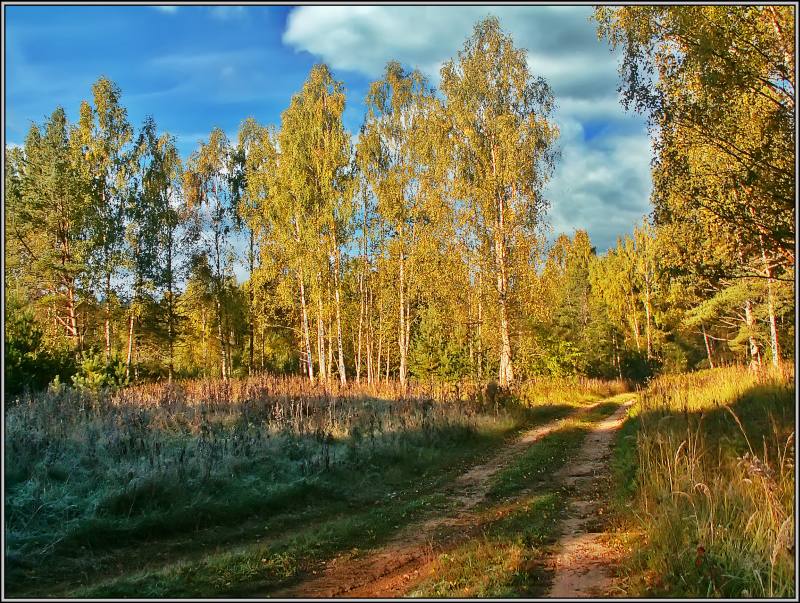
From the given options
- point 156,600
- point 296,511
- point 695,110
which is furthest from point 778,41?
point 156,600

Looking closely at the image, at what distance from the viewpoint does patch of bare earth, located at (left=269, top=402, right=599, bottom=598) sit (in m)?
4.67

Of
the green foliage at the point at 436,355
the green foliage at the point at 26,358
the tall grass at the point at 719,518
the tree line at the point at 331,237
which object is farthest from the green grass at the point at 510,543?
the green foliage at the point at 436,355

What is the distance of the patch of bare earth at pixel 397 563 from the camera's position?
4.67 meters

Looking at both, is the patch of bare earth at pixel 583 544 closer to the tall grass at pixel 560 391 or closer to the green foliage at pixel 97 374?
the tall grass at pixel 560 391

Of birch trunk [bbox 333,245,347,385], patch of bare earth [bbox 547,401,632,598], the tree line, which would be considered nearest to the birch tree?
the tree line

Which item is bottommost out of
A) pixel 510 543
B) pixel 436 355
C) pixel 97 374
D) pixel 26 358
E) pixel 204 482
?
pixel 510 543

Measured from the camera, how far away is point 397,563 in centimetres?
533

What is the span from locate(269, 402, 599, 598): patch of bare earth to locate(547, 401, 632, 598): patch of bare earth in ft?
3.74

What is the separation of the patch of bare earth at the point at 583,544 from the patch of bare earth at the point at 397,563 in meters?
1.14

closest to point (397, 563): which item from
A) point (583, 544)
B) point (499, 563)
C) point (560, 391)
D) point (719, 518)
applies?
point (499, 563)

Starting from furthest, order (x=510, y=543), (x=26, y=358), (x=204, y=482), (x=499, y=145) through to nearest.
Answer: (x=499, y=145), (x=26, y=358), (x=204, y=482), (x=510, y=543)

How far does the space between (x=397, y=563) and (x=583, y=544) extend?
6.54 feet

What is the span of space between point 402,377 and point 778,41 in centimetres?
1898

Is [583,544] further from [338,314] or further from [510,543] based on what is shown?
[338,314]
